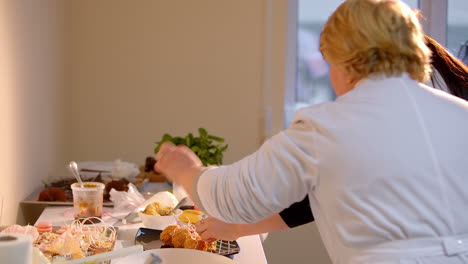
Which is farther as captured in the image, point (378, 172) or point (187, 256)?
point (187, 256)

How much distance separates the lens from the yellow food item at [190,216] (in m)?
1.92

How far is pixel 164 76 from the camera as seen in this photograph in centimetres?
364

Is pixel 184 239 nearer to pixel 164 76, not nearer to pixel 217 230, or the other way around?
pixel 217 230

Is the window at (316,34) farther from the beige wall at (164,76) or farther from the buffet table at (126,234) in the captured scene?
the buffet table at (126,234)

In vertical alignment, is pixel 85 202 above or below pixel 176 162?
below

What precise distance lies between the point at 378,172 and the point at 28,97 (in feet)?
5.79

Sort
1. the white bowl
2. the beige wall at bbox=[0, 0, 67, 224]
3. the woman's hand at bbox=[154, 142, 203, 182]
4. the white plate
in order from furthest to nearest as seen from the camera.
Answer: the beige wall at bbox=[0, 0, 67, 224] → the white bowl → the white plate → the woman's hand at bbox=[154, 142, 203, 182]

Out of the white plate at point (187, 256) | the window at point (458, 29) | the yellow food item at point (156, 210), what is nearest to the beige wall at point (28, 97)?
the yellow food item at point (156, 210)

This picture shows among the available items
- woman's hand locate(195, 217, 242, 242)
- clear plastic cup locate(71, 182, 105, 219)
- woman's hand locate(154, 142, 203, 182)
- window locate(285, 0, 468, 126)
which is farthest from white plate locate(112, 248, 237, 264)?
window locate(285, 0, 468, 126)

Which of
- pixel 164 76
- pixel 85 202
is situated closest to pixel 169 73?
pixel 164 76

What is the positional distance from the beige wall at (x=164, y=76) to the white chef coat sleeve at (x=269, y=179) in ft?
8.11

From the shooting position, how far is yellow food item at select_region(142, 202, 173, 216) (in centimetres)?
Result: 191

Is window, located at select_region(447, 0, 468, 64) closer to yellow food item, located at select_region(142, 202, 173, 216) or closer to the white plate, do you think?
yellow food item, located at select_region(142, 202, 173, 216)

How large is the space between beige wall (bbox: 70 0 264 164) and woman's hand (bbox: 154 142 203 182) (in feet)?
7.48
